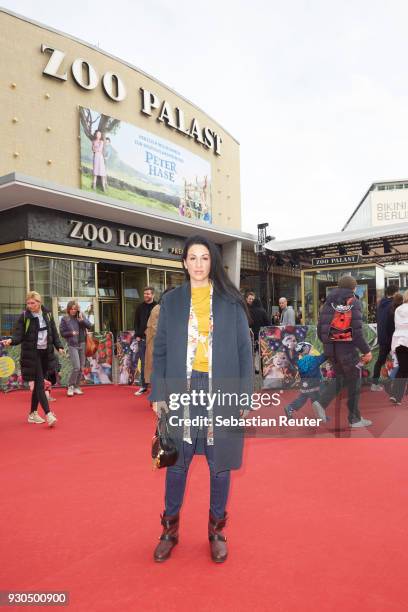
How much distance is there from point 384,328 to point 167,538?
218 inches

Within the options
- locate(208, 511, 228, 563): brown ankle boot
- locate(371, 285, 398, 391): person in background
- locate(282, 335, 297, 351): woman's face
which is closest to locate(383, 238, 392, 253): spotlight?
locate(371, 285, 398, 391): person in background

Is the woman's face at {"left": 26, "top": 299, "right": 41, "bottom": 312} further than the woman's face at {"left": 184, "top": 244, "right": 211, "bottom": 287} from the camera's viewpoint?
Yes

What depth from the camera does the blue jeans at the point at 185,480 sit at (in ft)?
8.71

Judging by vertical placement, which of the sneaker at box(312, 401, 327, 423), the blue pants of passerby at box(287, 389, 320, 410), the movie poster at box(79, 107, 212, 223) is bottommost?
the sneaker at box(312, 401, 327, 423)

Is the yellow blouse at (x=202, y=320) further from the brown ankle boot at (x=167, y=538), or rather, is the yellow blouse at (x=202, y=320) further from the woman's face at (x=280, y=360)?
the woman's face at (x=280, y=360)

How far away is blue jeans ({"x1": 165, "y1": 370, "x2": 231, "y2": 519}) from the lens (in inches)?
104

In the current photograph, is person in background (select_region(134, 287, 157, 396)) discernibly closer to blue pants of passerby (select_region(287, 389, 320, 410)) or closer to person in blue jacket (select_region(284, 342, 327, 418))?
person in blue jacket (select_region(284, 342, 327, 418))

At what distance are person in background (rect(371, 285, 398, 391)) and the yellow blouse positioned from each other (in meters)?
5.15

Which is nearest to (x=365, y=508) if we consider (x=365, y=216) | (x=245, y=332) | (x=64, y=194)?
(x=245, y=332)

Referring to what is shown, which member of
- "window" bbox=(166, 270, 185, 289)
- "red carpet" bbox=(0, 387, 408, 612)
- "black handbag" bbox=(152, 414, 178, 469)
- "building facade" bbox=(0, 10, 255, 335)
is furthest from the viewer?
"window" bbox=(166, 270, 185, 289)

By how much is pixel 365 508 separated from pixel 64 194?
1015 centimetres

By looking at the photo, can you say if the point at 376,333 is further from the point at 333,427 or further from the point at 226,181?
the point at 226,181

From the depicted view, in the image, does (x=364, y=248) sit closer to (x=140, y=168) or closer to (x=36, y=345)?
(x=140, y=168)

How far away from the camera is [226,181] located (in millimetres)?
23094
